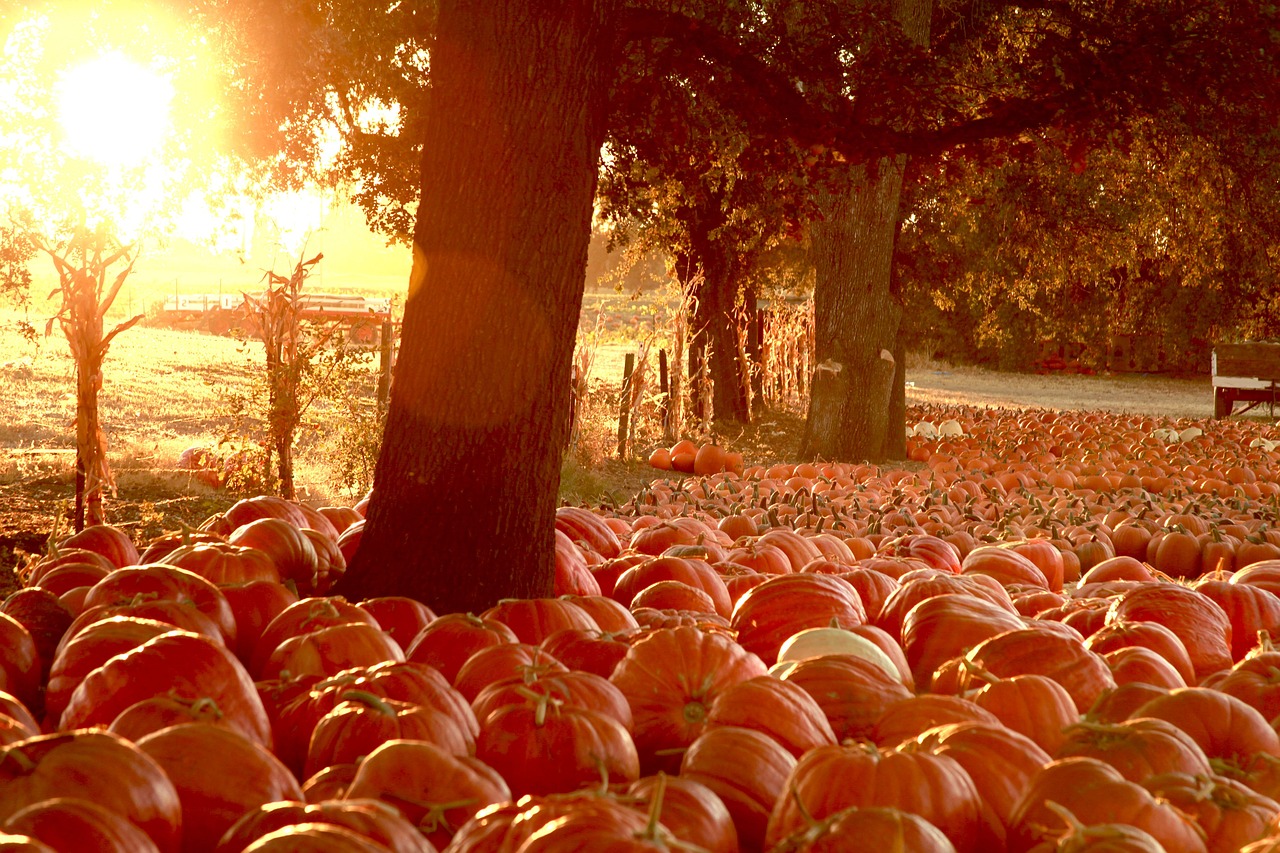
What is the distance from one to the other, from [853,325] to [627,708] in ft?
33.5

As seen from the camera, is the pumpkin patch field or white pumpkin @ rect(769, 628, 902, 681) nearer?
the pumpkin patch field

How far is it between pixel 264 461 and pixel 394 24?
375 cm

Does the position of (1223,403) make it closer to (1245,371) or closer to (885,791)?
(1245,371)

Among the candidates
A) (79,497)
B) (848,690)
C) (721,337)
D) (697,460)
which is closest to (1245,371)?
(721,337)

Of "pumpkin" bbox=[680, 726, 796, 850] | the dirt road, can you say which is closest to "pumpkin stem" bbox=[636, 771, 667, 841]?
"pumpkin" bbox=[680, 726, 796, 850]

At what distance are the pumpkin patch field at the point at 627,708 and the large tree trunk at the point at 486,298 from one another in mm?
274

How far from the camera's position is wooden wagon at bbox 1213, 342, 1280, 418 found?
21094mm

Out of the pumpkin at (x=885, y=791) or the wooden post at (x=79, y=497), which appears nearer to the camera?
the pumpkin at (x=885, y=791)

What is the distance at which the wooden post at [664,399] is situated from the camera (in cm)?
1555

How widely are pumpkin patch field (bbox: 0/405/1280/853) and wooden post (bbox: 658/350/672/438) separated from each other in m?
9.95

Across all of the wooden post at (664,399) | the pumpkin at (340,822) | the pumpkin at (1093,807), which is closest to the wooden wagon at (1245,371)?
the wooden post at (664,399)

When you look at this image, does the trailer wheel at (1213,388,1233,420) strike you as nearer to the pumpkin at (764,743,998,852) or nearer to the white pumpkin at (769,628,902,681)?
the white pumpkin at (769,628,902,681)

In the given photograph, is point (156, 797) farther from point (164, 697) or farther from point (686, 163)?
point (686, 163)

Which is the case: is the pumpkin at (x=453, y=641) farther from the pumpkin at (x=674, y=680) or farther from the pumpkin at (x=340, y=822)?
the pumpkin at (x=340, y=822)
